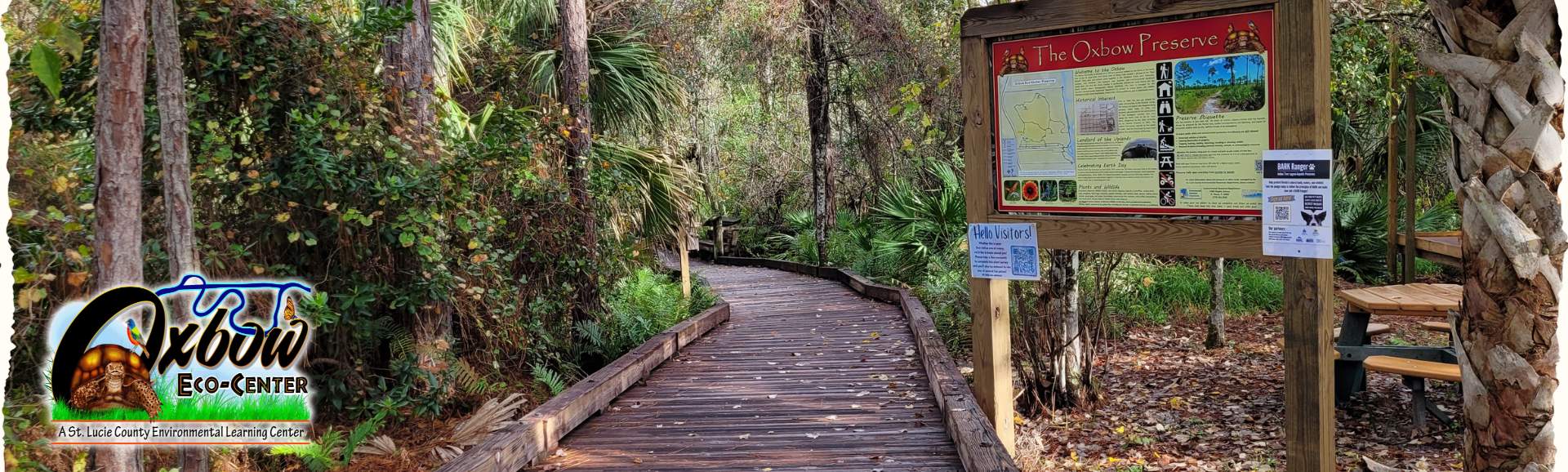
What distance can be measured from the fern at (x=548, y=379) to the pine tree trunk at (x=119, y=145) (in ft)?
11.1

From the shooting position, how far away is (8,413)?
3.39 meters

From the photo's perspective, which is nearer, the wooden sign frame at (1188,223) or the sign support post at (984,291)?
the wooden sign frame at (1188,223)

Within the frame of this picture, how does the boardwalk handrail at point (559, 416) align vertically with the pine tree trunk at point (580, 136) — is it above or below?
below

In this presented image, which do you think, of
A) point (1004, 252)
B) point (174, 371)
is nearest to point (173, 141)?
point (174, 371)

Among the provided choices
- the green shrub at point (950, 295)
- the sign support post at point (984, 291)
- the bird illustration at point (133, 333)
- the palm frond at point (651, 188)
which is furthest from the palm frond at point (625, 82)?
the bird illustration at point (133, 333)

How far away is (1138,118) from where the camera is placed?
383cm

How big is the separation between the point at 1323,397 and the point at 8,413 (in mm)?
4635

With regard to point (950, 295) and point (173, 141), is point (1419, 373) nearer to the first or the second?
point (950, 295)

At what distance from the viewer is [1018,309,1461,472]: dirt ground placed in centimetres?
604

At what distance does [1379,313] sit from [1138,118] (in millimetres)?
3893

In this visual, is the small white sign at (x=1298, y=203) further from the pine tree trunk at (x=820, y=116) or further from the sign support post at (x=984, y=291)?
the pine tree trunk at (x=820, y=116)

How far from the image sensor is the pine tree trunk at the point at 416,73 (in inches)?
210

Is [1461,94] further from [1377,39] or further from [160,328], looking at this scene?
[1377,39]

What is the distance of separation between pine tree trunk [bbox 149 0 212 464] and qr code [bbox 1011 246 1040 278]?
3.39 metres
